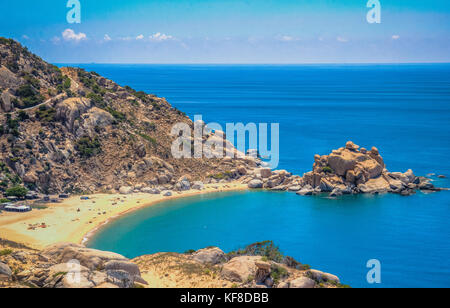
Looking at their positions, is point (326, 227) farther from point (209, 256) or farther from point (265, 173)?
point (209, 256)

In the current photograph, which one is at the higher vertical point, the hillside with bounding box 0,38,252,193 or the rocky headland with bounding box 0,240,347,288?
the hillside with bounding box 0,38,252,193

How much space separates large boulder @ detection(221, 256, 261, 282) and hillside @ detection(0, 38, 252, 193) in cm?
3719

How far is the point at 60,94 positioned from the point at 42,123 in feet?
22.4

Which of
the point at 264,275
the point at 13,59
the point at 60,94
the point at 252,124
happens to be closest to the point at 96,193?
the point at 60,94

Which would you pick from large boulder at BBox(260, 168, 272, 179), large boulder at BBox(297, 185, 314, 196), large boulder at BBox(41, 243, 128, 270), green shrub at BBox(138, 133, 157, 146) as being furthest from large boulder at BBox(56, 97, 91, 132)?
large boulder at BBox(41, 243, 128, 270)

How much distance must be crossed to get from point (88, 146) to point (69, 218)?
60.6 feet

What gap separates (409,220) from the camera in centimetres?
6688

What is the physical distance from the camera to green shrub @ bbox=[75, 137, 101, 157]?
7594cm

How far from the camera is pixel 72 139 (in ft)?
253

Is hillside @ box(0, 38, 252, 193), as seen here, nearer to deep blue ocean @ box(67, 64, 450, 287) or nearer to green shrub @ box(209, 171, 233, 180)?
green shrub @ box(209, 171, 233, 180)

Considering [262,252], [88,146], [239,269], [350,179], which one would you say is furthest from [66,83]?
[239,269]

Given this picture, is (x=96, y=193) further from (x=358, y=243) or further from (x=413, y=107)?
(x=413, y=107)

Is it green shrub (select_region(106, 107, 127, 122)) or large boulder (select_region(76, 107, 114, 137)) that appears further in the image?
green shrub (select_region(106, 107, 127, 122))

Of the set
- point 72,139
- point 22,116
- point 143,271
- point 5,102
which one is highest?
point 5,102
